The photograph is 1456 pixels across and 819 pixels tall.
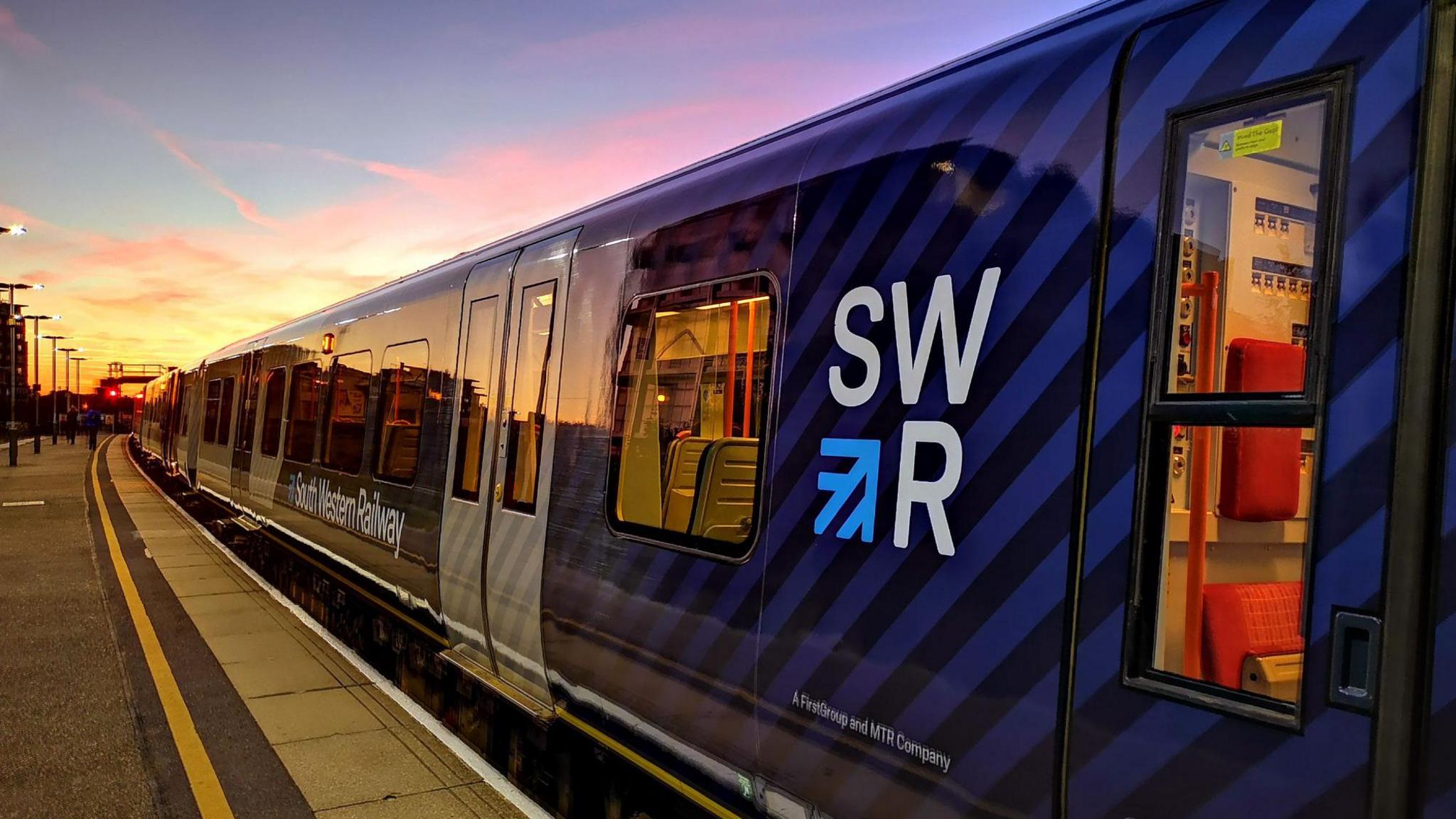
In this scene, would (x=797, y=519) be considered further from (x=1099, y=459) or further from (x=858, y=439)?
(x=1099, y=459)

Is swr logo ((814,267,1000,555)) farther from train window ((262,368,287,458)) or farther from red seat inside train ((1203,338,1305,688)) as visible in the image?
train window ((262,368,287,458))

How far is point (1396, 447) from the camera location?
186 cm

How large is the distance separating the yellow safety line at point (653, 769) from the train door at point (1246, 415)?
174 cm

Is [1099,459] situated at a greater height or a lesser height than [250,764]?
greater

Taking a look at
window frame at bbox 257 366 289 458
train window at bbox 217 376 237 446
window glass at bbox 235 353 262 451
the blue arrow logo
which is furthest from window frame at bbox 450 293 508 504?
train window at bbox 217 376 237 446

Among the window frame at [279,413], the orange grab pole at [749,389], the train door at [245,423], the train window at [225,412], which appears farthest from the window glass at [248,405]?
the orange grab pole at [749,389]

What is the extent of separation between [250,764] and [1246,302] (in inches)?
218

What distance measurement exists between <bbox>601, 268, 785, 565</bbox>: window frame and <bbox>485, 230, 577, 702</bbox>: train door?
626 millimetres

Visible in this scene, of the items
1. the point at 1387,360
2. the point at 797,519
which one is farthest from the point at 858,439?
the point at 1387,360

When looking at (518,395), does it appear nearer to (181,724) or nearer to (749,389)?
(749,389)

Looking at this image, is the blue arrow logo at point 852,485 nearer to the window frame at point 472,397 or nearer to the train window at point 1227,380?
the train window at point 1227,380

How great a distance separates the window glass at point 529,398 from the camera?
523 centimetres

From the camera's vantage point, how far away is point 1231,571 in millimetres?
2494

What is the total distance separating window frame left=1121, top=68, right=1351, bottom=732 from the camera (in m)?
1.98
